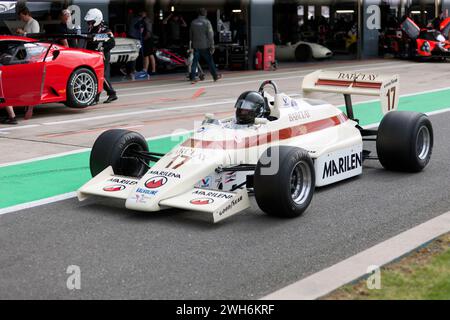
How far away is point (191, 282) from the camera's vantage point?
5.00 m

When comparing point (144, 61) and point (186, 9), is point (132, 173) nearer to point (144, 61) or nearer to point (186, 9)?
point (144, 61)

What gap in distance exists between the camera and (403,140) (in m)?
7.99

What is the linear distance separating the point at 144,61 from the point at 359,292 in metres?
16.4

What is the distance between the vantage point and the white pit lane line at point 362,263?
4.69 m

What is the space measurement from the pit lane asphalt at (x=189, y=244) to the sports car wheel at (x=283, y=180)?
0.14 m

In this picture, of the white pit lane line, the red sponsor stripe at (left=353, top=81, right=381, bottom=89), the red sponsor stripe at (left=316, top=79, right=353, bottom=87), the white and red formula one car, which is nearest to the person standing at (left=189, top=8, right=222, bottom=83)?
the red sponsor stripe at (left=316, top=79, right=353, bottom=87)

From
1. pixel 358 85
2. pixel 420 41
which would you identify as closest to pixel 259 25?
pixel 420 41

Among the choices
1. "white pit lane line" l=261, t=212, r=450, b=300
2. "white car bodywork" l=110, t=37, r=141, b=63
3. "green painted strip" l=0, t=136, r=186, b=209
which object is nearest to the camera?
"white pit lane line" l=261, t=212, r=450, b=300

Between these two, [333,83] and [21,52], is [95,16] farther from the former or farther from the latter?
[333,83]

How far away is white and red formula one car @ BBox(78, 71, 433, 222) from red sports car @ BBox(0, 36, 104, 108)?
5238mm

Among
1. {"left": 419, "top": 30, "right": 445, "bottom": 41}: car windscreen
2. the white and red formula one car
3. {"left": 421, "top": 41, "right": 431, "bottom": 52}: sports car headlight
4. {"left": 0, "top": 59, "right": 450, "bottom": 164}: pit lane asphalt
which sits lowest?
{"left": 0, "top": 59, "right": 450, "bottom": 164}: pit lane asphalt

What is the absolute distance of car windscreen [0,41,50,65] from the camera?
12.2 meters

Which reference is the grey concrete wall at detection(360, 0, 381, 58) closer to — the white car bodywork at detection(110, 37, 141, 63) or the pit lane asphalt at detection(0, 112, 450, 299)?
→ the white car bodywork at detection(110, 37, 141, 63)

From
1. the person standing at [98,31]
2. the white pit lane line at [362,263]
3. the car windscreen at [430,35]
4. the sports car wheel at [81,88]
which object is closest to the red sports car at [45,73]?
the sports car wheel at [81,88]
